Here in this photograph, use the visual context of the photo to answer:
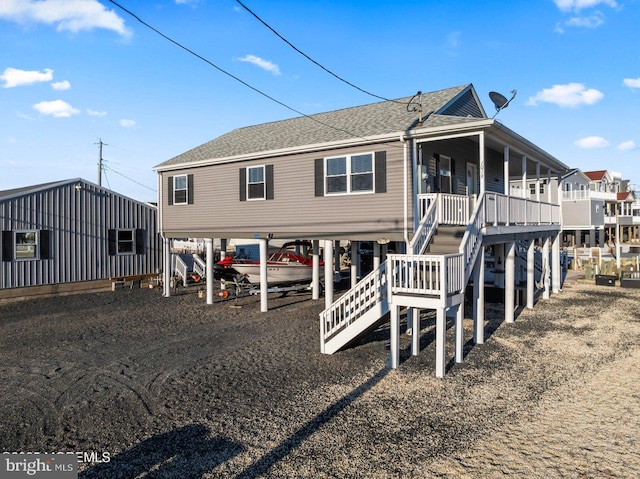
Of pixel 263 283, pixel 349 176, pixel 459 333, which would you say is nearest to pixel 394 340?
pixel 459 333

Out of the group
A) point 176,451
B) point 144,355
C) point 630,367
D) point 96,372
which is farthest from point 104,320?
point 630,367

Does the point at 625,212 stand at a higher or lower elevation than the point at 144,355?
higher

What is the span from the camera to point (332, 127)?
1658cm

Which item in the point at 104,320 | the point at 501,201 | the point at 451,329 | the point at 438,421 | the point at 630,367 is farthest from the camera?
the point at 104,320

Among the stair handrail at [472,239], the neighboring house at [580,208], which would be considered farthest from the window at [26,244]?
the neighboring house at [580,208]

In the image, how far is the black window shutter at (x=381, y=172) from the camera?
13.5 m

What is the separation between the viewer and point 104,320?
15.5 meters

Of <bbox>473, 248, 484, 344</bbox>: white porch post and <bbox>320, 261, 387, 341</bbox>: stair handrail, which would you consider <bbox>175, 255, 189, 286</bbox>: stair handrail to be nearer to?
<bbox>320, 261, 387, 341</bbox>: stair handrail

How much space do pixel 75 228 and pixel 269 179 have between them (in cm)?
1083

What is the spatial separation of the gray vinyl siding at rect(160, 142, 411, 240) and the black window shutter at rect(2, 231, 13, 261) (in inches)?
243

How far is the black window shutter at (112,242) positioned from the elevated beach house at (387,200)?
421cm

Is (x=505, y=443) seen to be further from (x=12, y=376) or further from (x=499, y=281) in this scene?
(x=499, y=281)

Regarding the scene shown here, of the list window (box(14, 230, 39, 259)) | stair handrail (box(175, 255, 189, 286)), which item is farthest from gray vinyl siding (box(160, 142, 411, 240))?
window (box(14, 230, 39, 259))

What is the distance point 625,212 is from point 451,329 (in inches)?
2309
